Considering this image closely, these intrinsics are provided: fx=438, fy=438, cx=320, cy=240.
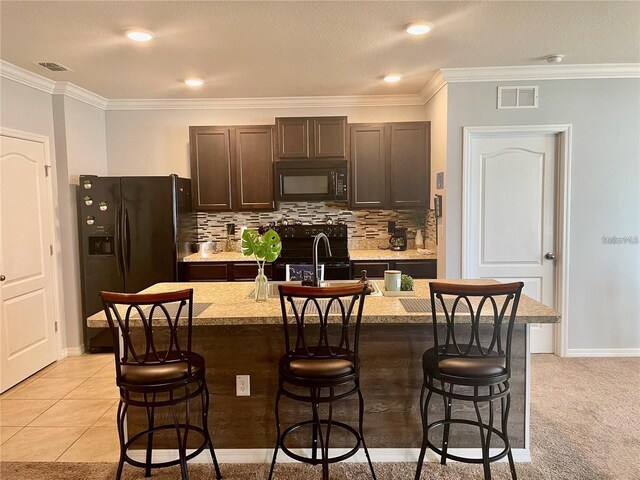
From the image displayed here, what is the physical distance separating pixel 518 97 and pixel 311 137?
1988 millimetres

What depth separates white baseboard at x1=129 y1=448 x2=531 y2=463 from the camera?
2.46 m

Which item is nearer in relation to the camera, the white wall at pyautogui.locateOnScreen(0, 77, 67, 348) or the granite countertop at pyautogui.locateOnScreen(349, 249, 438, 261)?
the white wall at pyautogui.locateOnScreen(0, 77, 67, 348)

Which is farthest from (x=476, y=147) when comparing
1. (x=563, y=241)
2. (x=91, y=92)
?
(x=91, y=92)

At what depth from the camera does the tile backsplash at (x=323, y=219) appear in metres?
5.04

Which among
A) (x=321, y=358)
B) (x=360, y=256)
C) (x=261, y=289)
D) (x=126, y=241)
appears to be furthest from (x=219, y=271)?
(x=321, y=358)

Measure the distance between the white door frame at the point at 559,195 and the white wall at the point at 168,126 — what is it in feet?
3.62

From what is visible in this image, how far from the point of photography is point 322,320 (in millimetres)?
2027

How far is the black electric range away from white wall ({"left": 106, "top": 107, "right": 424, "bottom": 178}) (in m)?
1.26

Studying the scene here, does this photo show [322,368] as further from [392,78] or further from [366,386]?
[392,78]

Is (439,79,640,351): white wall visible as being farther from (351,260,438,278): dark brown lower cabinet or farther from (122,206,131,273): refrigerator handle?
(122,206,131,273): refrigerator handle

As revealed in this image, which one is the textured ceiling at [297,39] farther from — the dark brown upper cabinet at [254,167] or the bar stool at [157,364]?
the bar stool at [157,364]

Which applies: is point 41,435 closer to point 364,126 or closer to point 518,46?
point 364,126

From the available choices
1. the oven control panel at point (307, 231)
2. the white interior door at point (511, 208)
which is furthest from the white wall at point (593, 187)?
the oven control panel at point (307, 231)

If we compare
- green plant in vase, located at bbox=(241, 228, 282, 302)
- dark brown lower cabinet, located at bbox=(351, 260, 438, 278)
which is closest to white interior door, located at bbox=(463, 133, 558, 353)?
dark brown lower cabinet, located at bbox=(351, 260, 438, 278)
